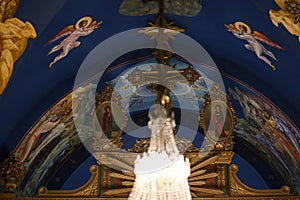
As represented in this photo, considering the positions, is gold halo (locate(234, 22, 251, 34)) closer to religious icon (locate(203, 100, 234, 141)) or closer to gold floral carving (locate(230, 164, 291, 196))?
religious icon (locate(203, 100, 234, 141))

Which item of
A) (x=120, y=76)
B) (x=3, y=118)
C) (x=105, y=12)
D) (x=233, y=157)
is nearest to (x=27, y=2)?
(x=105, y=12)

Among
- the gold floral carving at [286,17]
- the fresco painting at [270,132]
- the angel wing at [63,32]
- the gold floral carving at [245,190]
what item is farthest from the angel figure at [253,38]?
the angel wing at [63,32]

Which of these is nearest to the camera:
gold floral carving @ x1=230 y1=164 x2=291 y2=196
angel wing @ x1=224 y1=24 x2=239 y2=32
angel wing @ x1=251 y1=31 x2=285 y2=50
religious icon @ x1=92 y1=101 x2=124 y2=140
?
angel wing @ x1=251 y1=31 x2=285 y2=50

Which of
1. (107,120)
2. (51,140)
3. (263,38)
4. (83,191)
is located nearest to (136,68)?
(107,120)

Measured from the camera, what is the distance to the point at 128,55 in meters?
14.4

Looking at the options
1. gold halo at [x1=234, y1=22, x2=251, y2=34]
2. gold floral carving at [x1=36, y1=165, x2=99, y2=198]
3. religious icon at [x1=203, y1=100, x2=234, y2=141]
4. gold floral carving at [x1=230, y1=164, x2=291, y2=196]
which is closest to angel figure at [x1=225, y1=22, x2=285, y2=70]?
gold halo at [x1=234, y1=22, x2=251, y2=34]

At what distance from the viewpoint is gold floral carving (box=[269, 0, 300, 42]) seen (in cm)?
1138

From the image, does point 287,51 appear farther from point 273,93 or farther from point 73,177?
point 73,177

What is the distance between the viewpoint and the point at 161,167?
11.4m

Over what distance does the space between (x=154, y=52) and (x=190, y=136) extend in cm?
222

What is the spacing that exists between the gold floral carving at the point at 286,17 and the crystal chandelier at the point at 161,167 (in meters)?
2.09

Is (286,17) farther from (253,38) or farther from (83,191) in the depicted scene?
(83,191)

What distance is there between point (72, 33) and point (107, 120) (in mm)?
2521

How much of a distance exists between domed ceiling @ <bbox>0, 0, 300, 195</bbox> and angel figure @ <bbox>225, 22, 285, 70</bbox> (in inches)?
0.8
